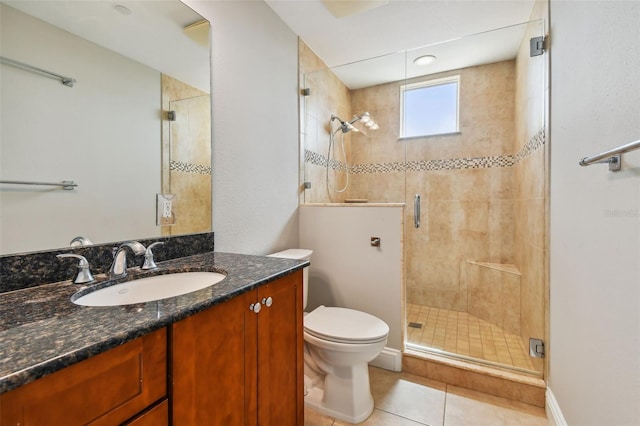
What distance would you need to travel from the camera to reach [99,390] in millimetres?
539

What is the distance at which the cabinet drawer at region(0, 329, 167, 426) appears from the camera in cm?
45

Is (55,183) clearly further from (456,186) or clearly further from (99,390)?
(456,186)

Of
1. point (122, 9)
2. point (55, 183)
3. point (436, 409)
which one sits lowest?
point (436, 409)

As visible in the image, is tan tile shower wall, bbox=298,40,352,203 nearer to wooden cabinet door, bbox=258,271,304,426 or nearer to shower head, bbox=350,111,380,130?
shower head, bbox=350,111,380,130

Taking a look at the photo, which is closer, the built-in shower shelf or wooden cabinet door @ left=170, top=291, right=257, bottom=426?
wooden cabinet door @ left=170, top=291, right=257, bottom=426

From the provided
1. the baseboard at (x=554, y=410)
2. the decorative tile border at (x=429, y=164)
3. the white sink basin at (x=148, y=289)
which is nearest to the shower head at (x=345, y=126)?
the decorative tile border at (x=429, y=164)

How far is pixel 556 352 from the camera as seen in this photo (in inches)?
55.8

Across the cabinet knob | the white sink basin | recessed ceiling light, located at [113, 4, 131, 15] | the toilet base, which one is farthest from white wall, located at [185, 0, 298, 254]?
the toilet base

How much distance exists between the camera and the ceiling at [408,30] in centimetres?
188

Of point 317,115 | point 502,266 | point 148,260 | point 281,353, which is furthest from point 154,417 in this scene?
point 502,266

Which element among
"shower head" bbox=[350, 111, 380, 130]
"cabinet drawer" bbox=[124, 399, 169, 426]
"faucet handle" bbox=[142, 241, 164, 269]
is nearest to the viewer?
"cabinet drawer" bbox=[124, 399, 169, 426]

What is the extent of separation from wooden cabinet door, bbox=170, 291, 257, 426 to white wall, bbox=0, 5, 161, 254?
A: 60 centimetres

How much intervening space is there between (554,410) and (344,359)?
3.51ft

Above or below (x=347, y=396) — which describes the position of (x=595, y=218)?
above
